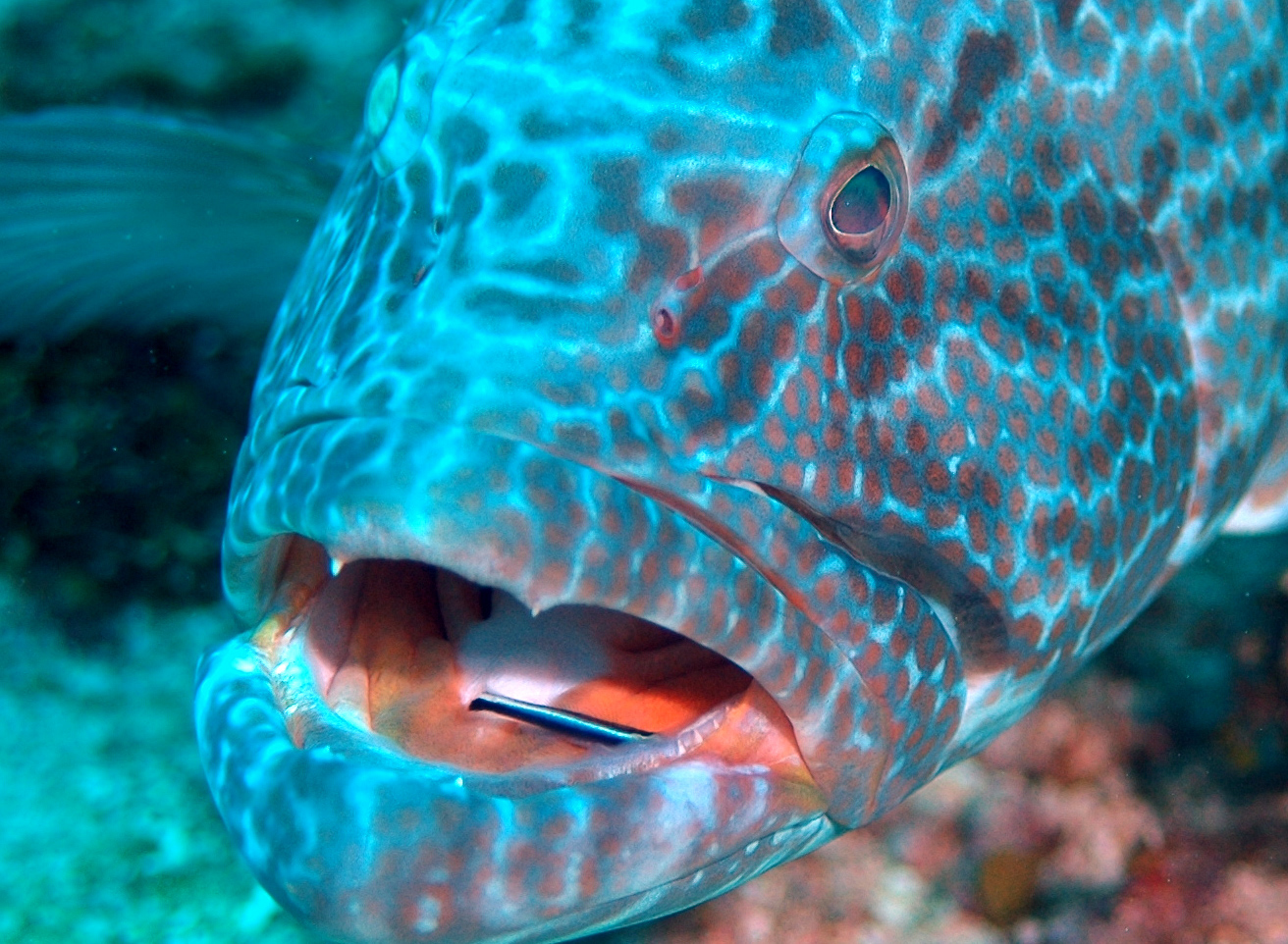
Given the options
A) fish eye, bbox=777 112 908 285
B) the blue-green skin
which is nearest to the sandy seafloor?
the blue-green skin

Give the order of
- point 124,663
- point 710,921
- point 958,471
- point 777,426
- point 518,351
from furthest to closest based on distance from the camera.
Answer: point 124,663
point 710,921
point 958,471
point 777,426
point 518,351

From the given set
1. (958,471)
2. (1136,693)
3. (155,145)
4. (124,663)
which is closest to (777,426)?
(958,471)

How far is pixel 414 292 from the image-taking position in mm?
1854

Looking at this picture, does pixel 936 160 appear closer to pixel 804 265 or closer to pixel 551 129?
pixel 804 265

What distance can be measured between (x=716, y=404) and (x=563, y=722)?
2.14 ft

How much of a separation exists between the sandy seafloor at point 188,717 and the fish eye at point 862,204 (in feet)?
6.11

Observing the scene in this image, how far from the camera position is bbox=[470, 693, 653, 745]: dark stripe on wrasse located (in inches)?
75.9

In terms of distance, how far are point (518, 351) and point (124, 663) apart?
2.72 metres

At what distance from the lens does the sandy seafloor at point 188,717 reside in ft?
9.52

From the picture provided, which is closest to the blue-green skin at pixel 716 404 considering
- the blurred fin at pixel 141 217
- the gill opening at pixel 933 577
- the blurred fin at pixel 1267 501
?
the gill opening at pixel 933 577

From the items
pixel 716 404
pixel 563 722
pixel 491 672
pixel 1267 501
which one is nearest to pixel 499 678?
pixel 491 672

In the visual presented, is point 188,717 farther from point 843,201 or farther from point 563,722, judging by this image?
point 843,201

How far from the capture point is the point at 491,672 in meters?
2.08

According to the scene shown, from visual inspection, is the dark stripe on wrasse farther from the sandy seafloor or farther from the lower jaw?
the sandy seafloor
